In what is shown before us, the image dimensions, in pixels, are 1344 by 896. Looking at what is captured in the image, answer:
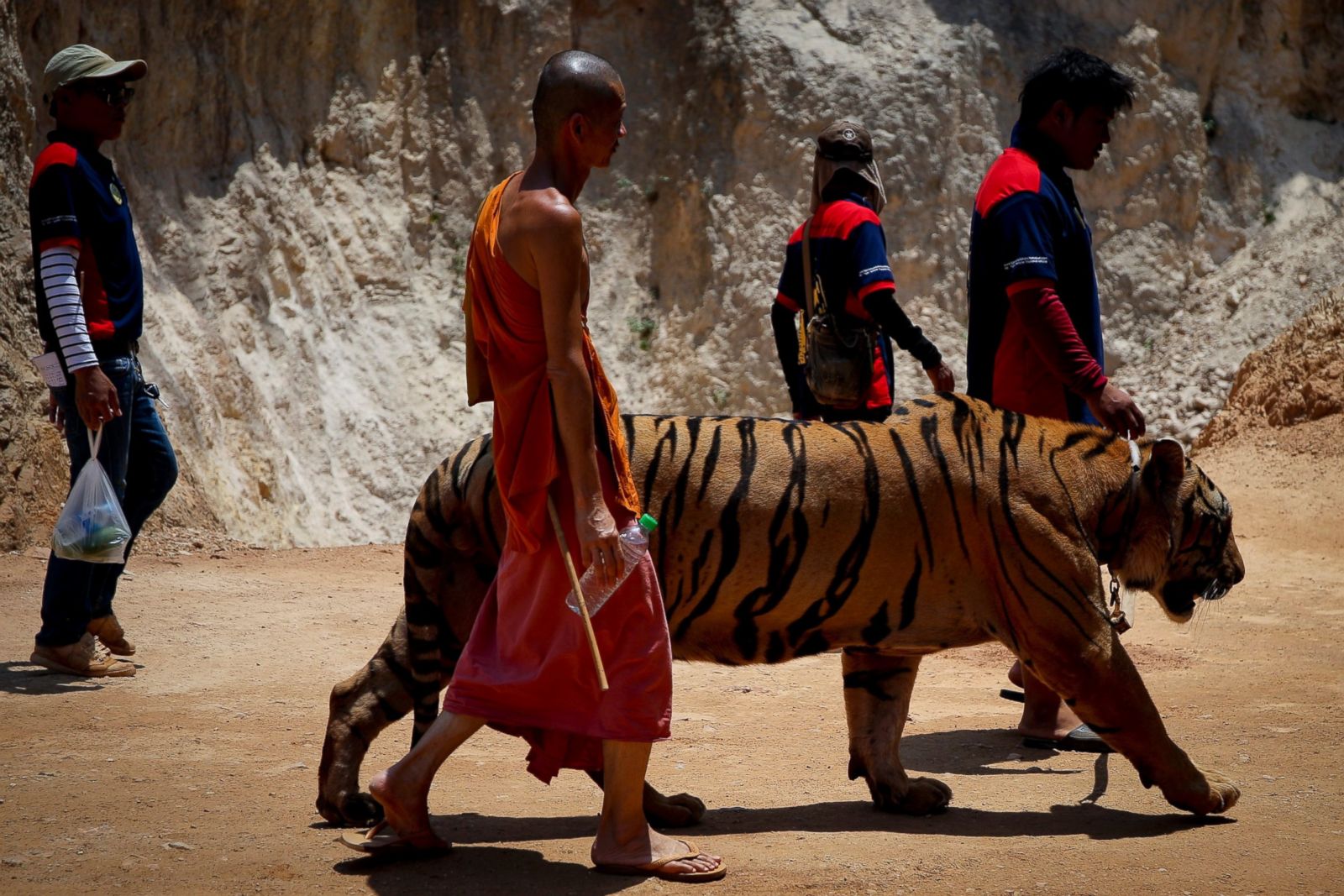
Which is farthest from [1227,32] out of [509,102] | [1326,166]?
[509,102]

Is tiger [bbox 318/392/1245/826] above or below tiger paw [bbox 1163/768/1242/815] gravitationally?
above

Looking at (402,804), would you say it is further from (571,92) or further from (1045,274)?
(1045,274)

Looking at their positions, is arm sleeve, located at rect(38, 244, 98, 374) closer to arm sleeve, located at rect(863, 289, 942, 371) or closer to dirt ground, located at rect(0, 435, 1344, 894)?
dirt ground, located at rect(0, 435, 1344, 894)

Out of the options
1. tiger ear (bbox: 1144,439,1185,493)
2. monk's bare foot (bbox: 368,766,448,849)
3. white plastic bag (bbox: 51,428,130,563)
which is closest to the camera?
monk's bare foot (bbox: 368,766,448,849)

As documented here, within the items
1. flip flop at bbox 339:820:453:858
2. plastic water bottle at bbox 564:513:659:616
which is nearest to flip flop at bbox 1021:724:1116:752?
plastic water bottle at bbox 564:513:659:616

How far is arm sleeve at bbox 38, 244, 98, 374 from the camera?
5809mm

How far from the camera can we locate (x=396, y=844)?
3.71 metres

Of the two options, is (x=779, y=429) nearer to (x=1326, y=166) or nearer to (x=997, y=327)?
(x=997, y=327)

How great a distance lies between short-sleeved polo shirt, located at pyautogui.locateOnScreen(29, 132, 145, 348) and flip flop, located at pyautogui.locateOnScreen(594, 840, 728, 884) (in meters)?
3.71

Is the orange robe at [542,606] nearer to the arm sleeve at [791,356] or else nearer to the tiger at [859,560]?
→ the tiger at [859,560]

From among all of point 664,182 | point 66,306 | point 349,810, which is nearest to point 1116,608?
point 349,810

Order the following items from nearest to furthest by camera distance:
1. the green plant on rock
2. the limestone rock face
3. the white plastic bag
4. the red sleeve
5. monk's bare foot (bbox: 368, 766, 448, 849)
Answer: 1. monk's bare foot (bbox: 368, 766, 448, 849)
2. the red sleeve
3. the white plastic bag
4. the limestone rock face
5. the green plant on rock

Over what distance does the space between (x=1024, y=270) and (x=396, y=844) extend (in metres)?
2.90

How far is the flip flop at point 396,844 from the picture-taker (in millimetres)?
3691
